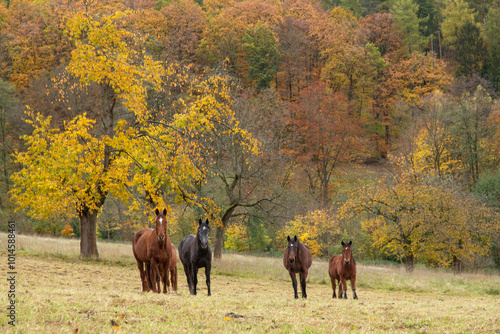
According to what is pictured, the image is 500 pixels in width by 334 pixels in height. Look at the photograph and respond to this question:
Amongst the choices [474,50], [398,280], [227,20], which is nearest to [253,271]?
[398,280]

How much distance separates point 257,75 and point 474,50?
36634mm

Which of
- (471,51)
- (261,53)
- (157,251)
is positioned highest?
(471,51)

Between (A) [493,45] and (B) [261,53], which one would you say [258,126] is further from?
(A) [493,45]

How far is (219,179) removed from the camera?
32.6 m

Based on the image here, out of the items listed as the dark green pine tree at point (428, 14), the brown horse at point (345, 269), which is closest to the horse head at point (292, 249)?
the brown horse at point (345, 269)

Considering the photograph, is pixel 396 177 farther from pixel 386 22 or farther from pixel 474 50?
pixel 386 22

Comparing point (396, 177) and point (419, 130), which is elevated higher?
point (419, 130)

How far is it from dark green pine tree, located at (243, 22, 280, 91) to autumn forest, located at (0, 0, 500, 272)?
0.35 meters

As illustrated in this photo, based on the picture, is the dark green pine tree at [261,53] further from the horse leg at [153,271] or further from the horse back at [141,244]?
the horse leg at [153,271]

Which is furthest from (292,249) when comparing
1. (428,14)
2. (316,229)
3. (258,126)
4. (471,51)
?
(428,14)

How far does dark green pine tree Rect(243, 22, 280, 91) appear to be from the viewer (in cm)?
7088

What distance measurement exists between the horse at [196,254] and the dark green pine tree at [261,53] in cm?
5837

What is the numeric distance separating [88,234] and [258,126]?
18064mm

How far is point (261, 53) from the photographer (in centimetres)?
7225
